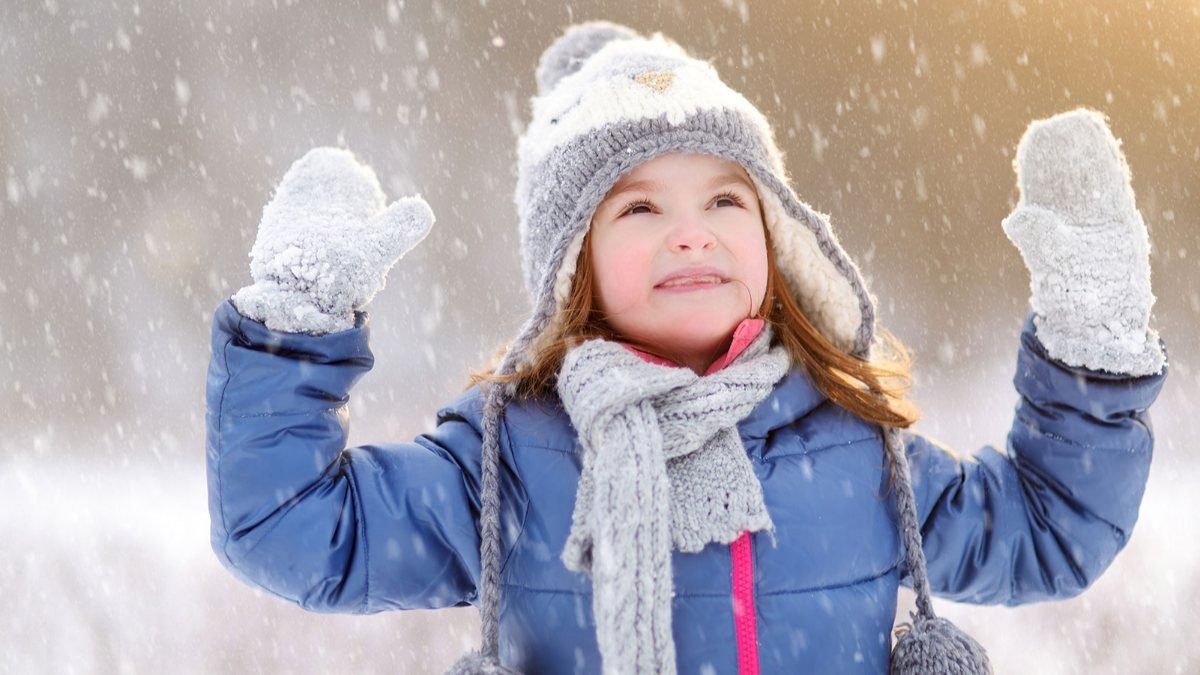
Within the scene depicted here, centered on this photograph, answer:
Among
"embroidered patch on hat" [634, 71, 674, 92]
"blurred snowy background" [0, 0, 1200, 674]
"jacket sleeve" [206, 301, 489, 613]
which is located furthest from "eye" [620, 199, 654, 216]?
"blurred snowy background" [0, 0, 1200, 674]

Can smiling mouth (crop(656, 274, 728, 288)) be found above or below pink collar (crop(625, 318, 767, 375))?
above

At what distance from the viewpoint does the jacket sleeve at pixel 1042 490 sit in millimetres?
1126

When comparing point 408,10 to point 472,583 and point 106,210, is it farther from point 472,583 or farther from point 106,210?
point 472,583

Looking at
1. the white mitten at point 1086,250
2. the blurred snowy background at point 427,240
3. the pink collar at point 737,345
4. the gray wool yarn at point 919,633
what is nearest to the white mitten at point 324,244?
the pink collar at point 737,345

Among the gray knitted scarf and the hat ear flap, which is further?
the hat ear flap

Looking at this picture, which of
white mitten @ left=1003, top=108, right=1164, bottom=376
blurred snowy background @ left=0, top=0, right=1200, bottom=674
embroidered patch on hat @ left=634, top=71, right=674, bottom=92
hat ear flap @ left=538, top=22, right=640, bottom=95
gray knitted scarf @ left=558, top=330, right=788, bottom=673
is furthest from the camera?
blurred snowy background @ left=0, top=0, right=1200, bottom=674

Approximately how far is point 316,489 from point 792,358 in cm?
56

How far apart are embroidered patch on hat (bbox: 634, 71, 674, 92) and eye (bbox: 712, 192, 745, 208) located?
5.8 inches

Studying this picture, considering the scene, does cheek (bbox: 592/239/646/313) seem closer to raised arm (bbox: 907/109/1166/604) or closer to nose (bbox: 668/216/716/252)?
nose (bbox: 668/216/716/252)

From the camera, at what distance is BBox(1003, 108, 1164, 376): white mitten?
1091mm

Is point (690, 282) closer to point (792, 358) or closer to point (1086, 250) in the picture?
point (792, 358)

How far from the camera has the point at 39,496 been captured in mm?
3469

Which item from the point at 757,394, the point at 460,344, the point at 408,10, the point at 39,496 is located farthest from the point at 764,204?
the point at 39,496

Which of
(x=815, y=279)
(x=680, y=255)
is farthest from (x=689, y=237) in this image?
(x=815, y=279)
